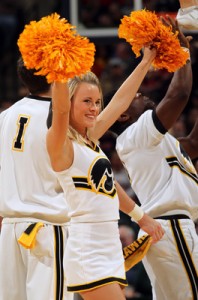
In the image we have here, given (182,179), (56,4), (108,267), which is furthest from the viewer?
(56,4)

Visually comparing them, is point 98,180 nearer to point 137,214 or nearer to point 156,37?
point 137,214

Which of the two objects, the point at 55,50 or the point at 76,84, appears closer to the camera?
the point at 55,50

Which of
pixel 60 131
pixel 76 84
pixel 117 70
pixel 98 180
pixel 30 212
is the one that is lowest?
pixel 117 70

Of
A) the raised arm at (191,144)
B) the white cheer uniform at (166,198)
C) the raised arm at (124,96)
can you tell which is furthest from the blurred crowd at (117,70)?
the raised arm at (124,96)

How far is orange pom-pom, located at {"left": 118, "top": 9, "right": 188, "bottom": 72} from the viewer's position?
4.67 meters

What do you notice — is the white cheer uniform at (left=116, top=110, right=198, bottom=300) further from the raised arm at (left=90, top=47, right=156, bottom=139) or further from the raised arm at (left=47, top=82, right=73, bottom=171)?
the raised arm at (left=47, top=82, right=73, bottom=171)

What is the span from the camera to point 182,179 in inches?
213

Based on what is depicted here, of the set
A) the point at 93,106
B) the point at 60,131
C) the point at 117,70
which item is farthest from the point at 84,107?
the point at 117,70

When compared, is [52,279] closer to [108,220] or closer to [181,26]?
[108,220]

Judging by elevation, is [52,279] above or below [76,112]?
below

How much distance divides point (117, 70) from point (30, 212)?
6.42 metres

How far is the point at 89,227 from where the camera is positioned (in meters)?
4.51

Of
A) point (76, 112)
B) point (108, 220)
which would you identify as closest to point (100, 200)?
point (108, 220)

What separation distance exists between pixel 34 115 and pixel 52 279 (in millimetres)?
947
